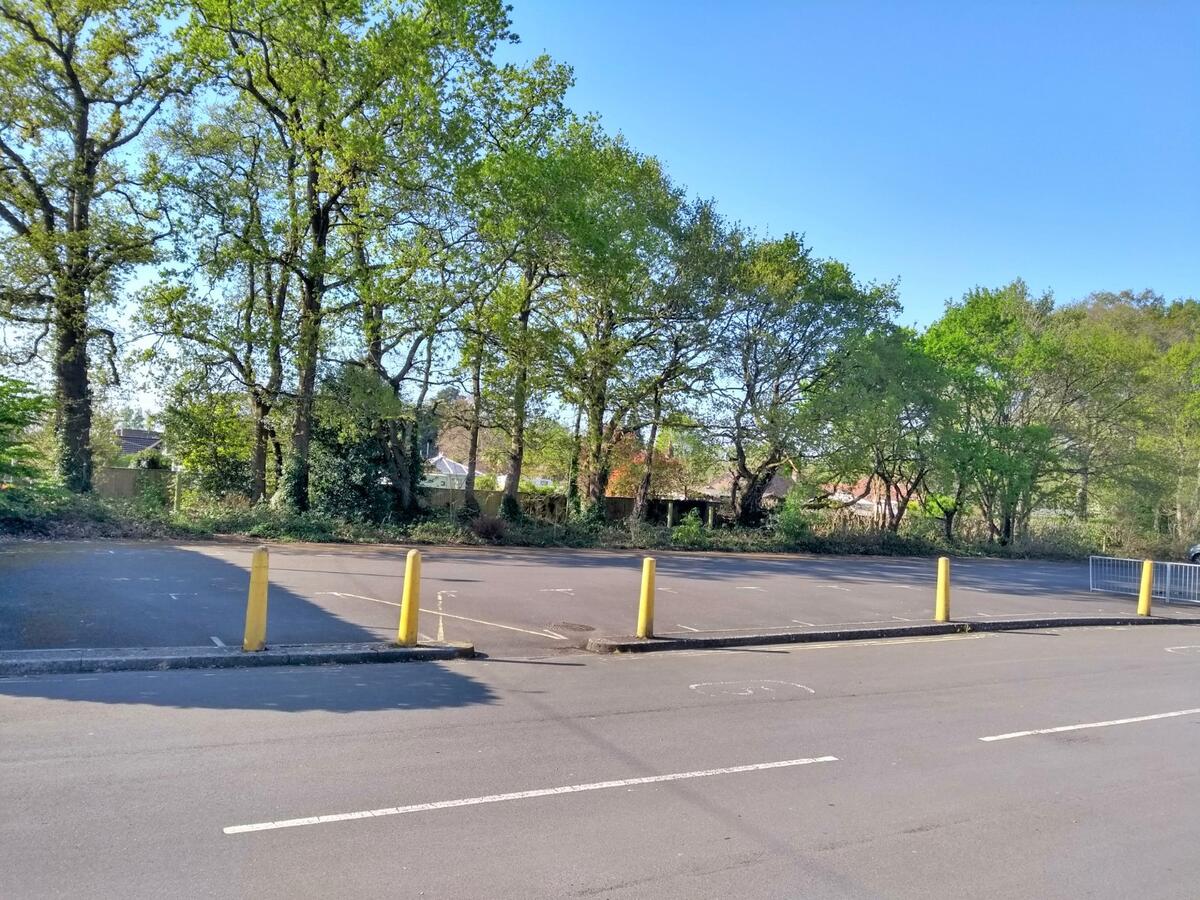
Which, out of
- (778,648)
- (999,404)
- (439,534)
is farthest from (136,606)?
(999,404)

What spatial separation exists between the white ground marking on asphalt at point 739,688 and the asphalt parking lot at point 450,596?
2.46 metres

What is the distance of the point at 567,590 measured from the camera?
52.7ft

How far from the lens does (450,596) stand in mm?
14422

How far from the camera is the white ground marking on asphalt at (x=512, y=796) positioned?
488cm

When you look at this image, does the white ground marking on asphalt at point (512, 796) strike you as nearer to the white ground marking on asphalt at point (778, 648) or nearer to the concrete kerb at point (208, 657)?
the white ground marking on asphalt at point (778, 648)

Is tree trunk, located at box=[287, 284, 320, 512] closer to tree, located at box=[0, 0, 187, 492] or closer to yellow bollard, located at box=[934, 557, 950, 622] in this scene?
tree, located at box=[0, 0, 187, 492]

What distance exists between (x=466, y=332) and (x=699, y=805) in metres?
23.0

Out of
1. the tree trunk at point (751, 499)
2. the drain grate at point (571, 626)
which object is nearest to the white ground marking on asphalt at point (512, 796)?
the drain grate at point (571, 626)

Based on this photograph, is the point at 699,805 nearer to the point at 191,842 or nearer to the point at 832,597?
the point at 191,842

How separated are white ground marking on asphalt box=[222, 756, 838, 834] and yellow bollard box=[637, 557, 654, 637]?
501 cm

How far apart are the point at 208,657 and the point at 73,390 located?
2072cm

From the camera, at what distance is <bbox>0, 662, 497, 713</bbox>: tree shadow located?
744 cm

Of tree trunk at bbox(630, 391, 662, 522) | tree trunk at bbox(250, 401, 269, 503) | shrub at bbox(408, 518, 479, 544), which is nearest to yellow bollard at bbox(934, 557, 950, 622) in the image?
shrub at bbox(408, 518, 479, 544)

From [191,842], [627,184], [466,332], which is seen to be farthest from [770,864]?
[627,184]
